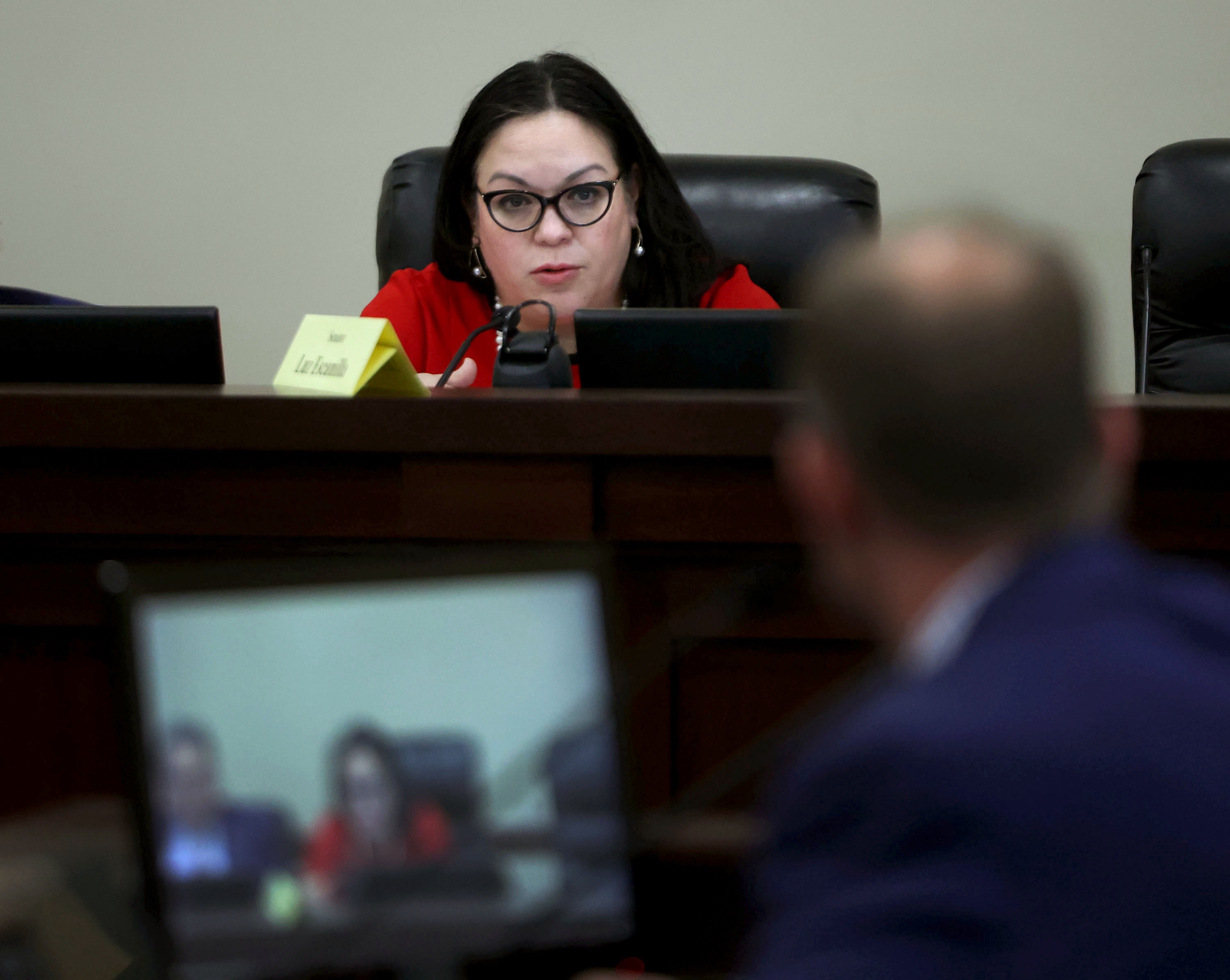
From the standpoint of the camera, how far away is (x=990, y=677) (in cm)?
37

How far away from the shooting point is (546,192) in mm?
1716

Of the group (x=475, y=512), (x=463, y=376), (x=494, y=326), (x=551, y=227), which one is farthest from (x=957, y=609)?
(x=551, y=227)

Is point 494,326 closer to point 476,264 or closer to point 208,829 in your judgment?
point 476,264

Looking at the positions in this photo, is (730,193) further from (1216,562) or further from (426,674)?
(426,674)

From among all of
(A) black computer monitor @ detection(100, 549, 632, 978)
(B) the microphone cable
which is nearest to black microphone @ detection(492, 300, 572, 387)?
(B) the microphone cable

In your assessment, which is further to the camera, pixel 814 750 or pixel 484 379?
pixel 484 379

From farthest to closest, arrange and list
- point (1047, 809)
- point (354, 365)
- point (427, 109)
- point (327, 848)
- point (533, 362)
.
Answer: point (427, 109) < point (533, 362) < point (354, 365) < point (327, 848) < point (1047, 809)

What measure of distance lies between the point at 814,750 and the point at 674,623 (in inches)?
21.1

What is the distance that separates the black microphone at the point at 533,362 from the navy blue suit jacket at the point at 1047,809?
34.6 inches

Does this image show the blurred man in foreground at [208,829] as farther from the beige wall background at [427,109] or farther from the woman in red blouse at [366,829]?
the beige wall background at [427,109]

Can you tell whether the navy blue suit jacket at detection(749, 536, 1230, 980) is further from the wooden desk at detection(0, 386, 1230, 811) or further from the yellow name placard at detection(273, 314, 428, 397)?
the yellow name placard at detection(273, 314, 428, 397)

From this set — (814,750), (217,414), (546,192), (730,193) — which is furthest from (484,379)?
(814,750)

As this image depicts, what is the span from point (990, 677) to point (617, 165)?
4.89 feet

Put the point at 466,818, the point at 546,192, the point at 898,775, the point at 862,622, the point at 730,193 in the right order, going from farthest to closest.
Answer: the point at 730,193, the point at 546,192, the point at 862,622, the point at 466,818, the point at 898,775
